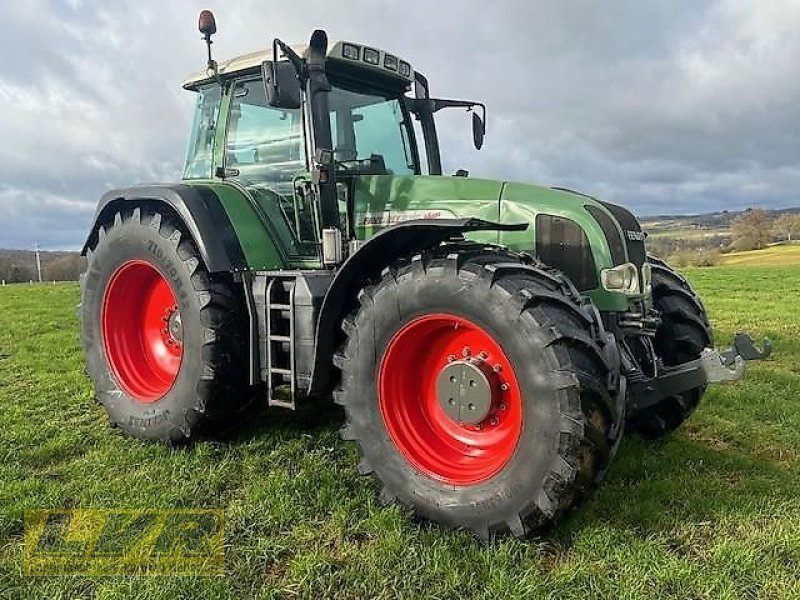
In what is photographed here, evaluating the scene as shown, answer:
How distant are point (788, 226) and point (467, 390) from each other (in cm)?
5675

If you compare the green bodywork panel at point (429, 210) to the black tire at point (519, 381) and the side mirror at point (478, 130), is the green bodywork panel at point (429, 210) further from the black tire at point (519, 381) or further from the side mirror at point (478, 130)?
the side mirror at point (478, 130)

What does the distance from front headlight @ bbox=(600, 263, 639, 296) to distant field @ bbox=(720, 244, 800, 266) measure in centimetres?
3389

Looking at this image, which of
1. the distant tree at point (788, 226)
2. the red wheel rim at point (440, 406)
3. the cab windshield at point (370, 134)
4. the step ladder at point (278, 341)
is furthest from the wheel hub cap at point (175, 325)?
the distant tree at point (788, 226)

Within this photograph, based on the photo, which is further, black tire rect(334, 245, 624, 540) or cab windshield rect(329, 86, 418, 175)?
cab windshield rect(329, 86, 418, 175)

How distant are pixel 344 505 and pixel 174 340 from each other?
222 centimetres

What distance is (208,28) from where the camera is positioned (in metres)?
5.16

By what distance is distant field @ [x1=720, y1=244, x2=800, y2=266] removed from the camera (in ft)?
117

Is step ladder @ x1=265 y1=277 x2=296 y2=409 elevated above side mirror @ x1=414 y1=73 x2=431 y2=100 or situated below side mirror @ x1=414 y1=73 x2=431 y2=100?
below

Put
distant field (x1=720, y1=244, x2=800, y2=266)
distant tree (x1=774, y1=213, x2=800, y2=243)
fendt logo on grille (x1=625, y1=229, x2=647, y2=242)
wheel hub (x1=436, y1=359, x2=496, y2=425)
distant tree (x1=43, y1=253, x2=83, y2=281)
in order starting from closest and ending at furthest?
wheel hub (x1=436, y1=359, x2=496, y2=425)
fendt logo on grille (x1=625, y1=229, x2=647, y2=242)
distant field (x1=720, y1=244, x2=800, y2=266)
distant tree (x1=43, y1=253, x2=83, y2=281)
distant tree (x1=774, y1=213, x2=800, y2=243)

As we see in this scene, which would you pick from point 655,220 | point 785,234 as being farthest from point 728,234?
point 655,220

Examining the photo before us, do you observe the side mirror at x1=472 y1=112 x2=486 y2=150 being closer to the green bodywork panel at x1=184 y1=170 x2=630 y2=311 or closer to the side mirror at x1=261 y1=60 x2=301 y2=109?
the green bodywork panel at x1=184 y1=170 x2=630 y2=311

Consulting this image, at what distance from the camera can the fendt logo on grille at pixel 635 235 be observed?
14.4ft

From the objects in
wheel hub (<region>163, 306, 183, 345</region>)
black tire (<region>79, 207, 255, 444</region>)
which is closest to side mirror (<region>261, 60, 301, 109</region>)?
black tire (<region>79, 207, 255, 444</region>)

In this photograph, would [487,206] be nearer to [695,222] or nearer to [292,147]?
[292,147]
